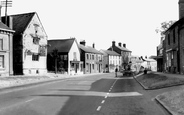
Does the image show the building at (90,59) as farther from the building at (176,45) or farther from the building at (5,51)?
the building at (176,45)

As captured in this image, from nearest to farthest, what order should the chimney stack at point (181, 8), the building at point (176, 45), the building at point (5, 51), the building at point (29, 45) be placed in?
the building at point (176, 45) < the chimney stack at point (181, 8) < the building at point (5, 51) < the building at point (29, 45)

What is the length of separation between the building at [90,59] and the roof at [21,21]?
29421mm

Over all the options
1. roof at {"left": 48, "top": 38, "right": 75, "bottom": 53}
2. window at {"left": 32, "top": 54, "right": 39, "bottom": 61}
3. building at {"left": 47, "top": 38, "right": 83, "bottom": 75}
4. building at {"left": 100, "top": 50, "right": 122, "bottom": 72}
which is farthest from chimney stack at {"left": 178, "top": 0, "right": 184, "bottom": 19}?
building at {"left": 100, "top": 50, "right": 122, "bottom": 72}

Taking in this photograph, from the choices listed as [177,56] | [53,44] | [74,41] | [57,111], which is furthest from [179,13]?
[53,44]

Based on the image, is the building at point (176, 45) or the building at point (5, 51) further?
the building at point (5, 51)

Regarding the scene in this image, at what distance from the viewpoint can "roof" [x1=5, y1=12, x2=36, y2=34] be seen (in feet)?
149

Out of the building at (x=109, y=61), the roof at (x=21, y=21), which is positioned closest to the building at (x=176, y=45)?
the roof at (x=21, y=21)

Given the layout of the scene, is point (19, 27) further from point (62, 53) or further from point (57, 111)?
point (57, 111)

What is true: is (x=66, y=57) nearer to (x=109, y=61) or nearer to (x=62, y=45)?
(x=62, y=45)

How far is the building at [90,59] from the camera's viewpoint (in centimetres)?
7493

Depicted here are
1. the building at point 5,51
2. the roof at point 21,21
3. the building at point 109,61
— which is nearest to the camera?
the building at point 5,51

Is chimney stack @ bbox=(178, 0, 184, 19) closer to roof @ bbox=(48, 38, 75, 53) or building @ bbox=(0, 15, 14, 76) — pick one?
building @ bbox=(0, 15, 14, 76)

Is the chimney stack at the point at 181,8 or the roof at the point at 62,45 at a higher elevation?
the chimney stack at the point at 181,8

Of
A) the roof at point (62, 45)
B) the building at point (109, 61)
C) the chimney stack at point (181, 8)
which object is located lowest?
the building at point (109, 61)
